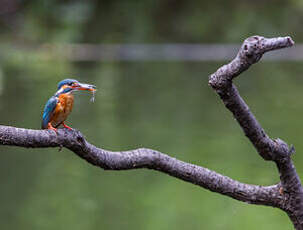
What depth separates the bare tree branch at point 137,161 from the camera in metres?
1.13

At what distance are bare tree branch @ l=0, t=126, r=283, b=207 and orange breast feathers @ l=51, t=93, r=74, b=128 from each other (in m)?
0.21

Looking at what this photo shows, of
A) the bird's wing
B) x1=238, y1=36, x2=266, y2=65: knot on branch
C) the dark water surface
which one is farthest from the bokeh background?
x1=238, y1=36, x2=266, y2=65: knot on branch

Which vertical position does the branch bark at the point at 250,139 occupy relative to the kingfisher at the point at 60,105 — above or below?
below

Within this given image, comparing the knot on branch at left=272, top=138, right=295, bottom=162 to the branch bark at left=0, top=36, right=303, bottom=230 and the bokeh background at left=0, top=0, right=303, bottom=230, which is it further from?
the bokeh background at left=0, top=0, right=303, bottom=230

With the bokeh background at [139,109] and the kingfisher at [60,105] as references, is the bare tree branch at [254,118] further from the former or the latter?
the bokeh background at [139,109]

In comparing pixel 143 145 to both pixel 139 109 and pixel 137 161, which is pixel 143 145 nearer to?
pixel 139 109

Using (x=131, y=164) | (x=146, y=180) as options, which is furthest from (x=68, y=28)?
(x=131, y=164)

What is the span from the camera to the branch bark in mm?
1122

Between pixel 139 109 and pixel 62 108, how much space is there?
241 inches

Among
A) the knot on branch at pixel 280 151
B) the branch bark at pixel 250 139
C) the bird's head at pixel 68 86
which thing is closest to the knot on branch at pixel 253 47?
the branch bark at pixel 250 139

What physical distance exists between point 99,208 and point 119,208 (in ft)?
0.45

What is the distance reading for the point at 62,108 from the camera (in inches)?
55.1

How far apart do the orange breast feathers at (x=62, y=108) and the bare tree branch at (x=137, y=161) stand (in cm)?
21

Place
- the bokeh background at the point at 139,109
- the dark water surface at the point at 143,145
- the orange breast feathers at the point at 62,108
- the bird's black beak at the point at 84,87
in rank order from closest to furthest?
the bird's black beak at the point at 84,87 → the orange breast feathers at the point at 62,108 → the dark water surface at the point at 143,145 → the bokeh background at the point at 139,109
